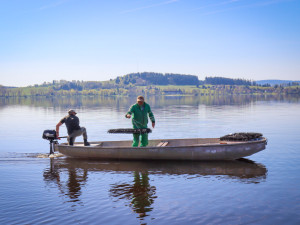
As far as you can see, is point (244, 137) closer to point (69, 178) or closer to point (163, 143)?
point (163, 143)

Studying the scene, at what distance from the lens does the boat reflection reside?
1160 centimetres

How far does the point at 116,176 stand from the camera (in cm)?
1423

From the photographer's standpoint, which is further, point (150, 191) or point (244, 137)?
point (244, 137)

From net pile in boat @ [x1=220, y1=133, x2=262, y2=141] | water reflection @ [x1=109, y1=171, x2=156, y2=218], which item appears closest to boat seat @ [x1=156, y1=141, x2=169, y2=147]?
net pile in boat @ [x1=220, y1=133, x2=262, y2=141]

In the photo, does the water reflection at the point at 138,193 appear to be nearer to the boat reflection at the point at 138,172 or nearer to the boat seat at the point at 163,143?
the boat reflection at the point at 138,172

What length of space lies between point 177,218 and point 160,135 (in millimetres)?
17946

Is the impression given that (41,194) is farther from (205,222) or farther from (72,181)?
(205,222)

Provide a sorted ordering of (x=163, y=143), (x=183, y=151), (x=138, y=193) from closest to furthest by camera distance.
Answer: (x=138, y=193) → (x=183, y=151) → (x=163, y=143)

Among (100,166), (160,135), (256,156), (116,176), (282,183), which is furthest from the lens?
(160,135)

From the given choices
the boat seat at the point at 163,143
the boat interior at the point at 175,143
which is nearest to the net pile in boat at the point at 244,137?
the boat interior at the point at 175,143

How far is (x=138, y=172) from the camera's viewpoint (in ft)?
48.8

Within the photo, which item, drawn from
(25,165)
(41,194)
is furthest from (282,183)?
(25,165)

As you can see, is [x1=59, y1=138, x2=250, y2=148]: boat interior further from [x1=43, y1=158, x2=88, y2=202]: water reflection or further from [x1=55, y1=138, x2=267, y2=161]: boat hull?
[x1=43, y1=158, x2=88, y2=202]: water reflection

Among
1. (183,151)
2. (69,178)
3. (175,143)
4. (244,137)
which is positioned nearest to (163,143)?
(175,143)
